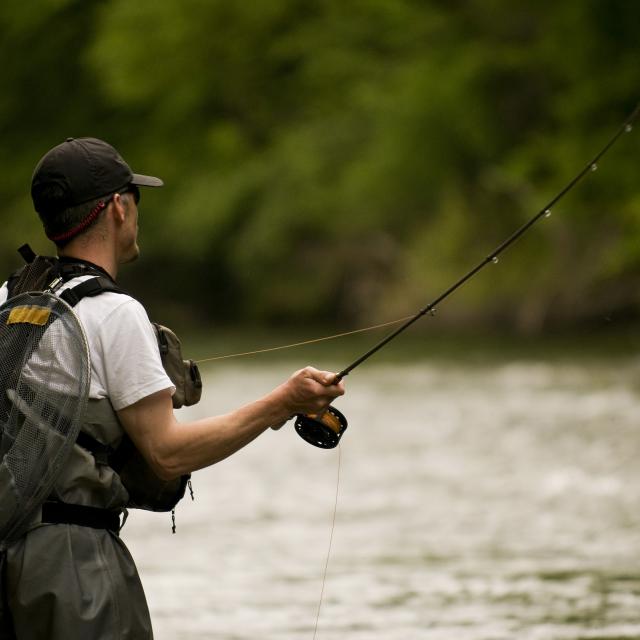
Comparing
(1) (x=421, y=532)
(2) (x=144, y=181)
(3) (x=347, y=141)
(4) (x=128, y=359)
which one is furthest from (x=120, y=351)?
(3) (x=347, y=141)

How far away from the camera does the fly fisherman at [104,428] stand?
3037 millimetres

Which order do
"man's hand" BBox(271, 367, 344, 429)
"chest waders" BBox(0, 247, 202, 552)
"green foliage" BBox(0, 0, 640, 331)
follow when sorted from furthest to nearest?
"green foliage" BBox(0, 0, 640, 331) → "man's hand" BBox(271, 367, 344, 429) → "chest waders" BBox(0, 247, 202, 552)

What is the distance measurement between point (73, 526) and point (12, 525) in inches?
4.3

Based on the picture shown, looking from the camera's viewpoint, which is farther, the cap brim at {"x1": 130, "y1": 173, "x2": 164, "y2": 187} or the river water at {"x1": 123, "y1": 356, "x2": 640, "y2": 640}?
the river water at {"x1": 123, "y1": 356, "x2": 640, "y2": 640}

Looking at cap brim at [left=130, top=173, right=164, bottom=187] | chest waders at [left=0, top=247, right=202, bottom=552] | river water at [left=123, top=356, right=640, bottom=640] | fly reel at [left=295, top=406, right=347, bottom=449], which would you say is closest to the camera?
chest waders at [left=0, top=247, right=202, bottom=552]

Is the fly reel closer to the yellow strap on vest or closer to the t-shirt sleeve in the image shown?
the t-shirt sleeve

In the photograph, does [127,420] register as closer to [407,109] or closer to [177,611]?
[177,611]

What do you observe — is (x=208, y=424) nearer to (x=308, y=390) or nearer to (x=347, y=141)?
(x=308, y=390)

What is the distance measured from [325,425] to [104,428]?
0.54m

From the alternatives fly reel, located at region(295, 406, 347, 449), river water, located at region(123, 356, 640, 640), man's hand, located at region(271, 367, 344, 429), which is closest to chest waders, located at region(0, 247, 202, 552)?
man's hand, located at region(271, 367, 344, 429)

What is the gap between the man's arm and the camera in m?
3.09

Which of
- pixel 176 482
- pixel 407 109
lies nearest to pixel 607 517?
pixel 176 482

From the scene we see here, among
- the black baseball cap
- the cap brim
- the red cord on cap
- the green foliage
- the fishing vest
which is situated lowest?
the fishing vest

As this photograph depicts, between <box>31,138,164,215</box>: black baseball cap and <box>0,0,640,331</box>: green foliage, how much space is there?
21.4 meters
